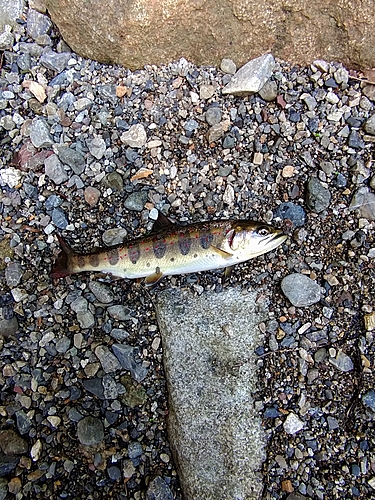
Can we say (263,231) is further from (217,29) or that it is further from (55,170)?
(55,170)

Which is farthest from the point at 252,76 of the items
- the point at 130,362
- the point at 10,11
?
the point at 130,362

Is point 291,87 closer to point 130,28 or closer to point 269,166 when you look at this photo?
point 269,166

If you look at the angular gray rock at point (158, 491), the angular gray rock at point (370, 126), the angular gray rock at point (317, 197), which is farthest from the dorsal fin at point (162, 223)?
the angular gray rock at point (158, 491)

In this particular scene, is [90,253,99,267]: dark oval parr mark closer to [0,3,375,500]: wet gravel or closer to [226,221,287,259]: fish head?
[0,3,375,500]: wet gravel

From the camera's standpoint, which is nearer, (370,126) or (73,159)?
(370,126)

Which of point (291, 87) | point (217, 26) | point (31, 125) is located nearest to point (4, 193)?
point (31, 125)

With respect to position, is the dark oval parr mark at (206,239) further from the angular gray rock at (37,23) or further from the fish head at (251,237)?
the angular gray rock at (37,23)
